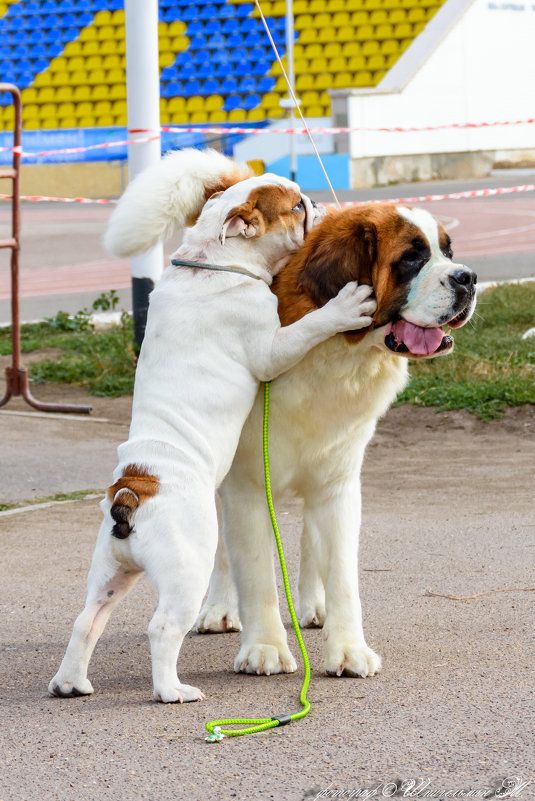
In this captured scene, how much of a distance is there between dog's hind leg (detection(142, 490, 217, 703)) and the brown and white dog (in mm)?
349

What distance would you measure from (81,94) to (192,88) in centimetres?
324

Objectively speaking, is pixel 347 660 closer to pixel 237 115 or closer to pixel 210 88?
pixel 237 115

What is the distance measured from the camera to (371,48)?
1260 inches

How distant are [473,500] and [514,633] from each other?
215cm

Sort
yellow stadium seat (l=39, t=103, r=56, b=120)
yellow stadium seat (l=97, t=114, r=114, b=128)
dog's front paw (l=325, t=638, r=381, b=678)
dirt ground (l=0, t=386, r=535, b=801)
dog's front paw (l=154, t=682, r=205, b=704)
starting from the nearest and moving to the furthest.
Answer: dirt ground (l=0, t=386, r=535, b=801)
dog's front paw (l=154, t=682, r=205, b=704)
dog's front paw (l=325, t=638, r=381, b=678)
yellow stadium seat (l=97, t=114, r=114, b=128)
yellow stadium seat (l=39, t=103, r=56, b=120)

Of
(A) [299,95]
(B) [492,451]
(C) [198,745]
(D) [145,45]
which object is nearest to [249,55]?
(A) [299,95]

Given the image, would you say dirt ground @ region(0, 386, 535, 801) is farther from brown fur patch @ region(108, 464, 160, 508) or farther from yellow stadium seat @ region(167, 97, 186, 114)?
yellow stadium seat @ region(167, 97, 186, 114)

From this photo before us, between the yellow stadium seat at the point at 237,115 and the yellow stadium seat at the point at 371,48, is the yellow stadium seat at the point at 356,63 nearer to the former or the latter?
the yellow stadium seat at the point at 371,48

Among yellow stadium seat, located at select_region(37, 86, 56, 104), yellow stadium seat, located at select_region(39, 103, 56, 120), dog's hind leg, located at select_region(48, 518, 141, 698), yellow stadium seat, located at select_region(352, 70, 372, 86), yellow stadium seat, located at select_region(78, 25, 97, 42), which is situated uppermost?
yellow stadium seat, located at select_region(78, 25, 97, 42)

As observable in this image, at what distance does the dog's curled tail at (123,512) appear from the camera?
3.32 m

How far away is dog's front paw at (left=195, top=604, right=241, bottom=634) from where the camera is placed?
4.34 meters

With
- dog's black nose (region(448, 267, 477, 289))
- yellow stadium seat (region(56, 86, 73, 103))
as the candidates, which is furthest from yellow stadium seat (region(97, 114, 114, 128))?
dog's black nose (region(448, 267, 477, 289))

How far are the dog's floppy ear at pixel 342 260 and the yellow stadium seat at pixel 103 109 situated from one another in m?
30.6

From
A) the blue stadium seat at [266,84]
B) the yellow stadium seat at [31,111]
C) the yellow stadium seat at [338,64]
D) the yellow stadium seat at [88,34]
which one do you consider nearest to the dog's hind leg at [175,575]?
the blue stadium seat at [266,84]
